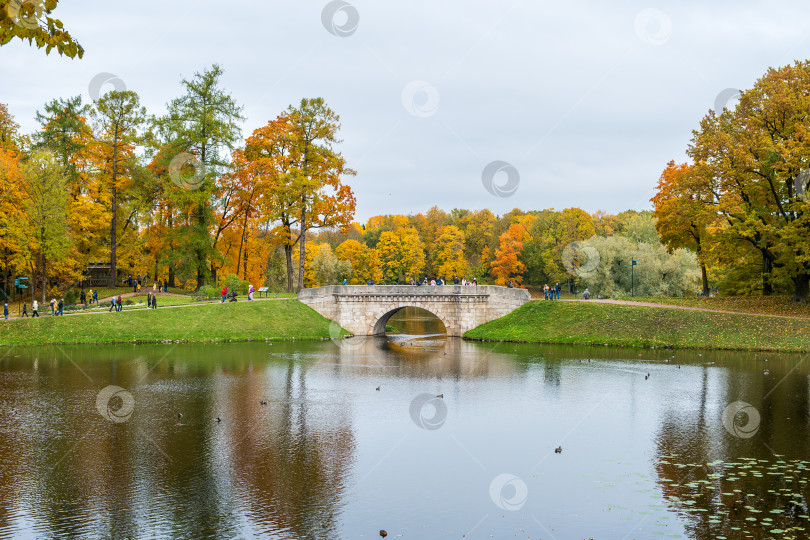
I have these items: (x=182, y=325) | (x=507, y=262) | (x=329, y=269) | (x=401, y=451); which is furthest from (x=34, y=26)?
(x=507, y=262)

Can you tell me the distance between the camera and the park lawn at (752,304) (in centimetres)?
4925

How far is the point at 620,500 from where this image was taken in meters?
15.9

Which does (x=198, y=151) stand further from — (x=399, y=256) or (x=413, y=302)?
(x=399, y=256)

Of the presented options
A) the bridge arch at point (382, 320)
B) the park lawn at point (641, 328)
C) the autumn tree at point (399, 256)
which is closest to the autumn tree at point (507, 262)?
the autumn tree at point (399, 256)

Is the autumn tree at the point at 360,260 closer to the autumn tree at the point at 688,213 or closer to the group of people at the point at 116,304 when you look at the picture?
the group of people at the point at 116,304

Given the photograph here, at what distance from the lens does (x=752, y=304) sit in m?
51.9

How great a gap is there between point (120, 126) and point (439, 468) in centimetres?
5898

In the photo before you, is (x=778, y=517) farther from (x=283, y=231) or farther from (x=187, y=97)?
(x=187, y=97)

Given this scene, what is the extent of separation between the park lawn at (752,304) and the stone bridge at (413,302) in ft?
44.8

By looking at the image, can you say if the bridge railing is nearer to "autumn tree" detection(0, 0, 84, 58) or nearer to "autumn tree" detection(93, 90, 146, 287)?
"autumn tree" detection(93, 90, 146, 287)

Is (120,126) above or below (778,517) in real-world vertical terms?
above

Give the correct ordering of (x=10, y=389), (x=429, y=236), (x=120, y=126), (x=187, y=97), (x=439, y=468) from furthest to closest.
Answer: (x=429, y=236)
(x=120, y=126)
(x=187, y=97)
(x=10, y=389)
(x=439, y=468)

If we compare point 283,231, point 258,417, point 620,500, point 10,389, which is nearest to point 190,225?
point 283,231

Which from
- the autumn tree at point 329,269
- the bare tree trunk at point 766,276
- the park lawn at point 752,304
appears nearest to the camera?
the park lawn at point 752,304
